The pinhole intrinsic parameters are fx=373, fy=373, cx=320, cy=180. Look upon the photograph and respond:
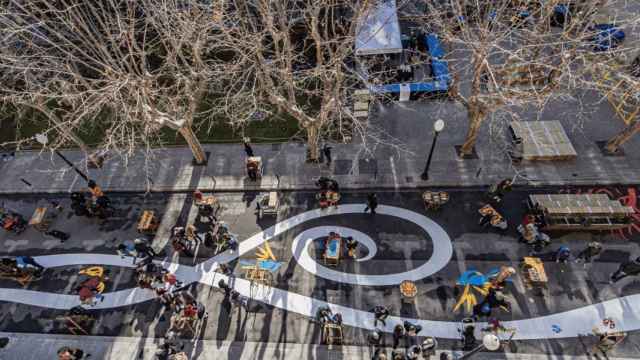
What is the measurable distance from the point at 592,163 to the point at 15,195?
104ft

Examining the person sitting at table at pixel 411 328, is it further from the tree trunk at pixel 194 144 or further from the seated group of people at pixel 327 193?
the tree trunk at pixel 194 144

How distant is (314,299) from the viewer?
16.2m

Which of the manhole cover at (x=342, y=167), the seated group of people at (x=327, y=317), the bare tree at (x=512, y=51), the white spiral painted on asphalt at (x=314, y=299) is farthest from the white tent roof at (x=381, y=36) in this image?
the seated group of people at (x=327, y=317)

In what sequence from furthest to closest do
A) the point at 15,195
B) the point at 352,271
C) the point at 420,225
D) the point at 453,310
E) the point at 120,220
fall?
the point at 15,195 → the point at 120,220 → the point at 420,225 → the point at 352,271 → the point at 453,310

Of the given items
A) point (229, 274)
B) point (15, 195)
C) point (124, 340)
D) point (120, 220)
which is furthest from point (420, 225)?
point (15, 195)

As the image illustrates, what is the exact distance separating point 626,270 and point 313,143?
14936mm

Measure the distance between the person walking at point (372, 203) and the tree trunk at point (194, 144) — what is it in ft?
32.1

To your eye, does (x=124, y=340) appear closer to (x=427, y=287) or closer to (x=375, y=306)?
(x=375, y=306)

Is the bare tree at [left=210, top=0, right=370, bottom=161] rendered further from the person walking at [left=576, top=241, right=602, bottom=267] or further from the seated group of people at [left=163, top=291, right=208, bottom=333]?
the person walking at [left=576, top=241, right=602, bottom=267]

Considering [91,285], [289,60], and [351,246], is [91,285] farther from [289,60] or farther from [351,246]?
[289,60]

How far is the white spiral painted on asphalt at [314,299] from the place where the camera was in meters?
14.9

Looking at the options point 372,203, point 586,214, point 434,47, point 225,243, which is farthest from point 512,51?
point 225,243

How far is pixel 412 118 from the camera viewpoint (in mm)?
23047

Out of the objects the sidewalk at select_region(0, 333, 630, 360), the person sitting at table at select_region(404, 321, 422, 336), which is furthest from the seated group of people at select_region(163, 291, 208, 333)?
the person sitting at table at select_region(404, 321, 422, 336)
